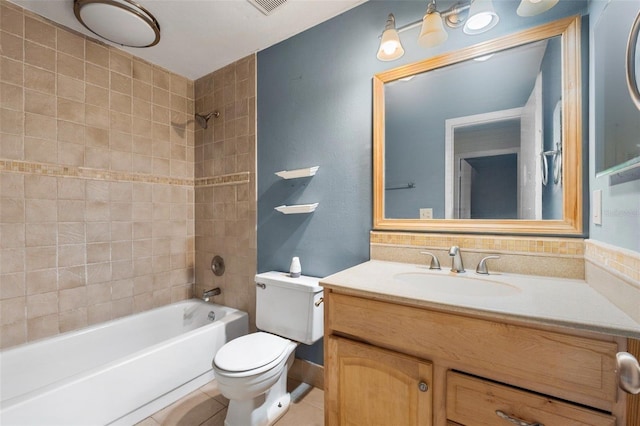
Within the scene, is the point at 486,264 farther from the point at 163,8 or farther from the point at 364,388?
the point at 163,8

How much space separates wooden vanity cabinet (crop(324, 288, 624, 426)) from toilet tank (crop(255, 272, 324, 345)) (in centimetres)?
46

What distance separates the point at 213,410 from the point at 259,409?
351 mm

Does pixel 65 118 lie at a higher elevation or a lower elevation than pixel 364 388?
higher

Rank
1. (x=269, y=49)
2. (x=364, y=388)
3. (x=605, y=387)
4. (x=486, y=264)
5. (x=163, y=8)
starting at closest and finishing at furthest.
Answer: (x=605, y=387) → (x=364, y=388) → (x=486, y=264) → (x=163, y=8) → (x=269, y=49)

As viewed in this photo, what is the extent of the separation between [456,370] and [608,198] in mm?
747

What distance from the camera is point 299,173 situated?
67.6 inches

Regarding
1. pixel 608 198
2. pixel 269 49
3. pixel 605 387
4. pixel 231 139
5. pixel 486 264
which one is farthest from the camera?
pixel 231 139

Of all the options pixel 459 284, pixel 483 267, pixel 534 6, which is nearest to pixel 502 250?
pixel 483 267

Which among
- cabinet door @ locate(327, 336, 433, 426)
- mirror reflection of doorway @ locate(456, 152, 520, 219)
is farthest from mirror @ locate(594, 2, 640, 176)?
cabinet door @ locate(327, 336, 433, 426)

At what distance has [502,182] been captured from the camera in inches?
47.7

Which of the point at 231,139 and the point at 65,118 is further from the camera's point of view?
the point at 231,139

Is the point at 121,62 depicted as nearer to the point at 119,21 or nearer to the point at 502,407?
the point at 119,21

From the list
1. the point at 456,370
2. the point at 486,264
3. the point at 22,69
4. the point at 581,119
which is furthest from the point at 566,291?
the point at 22,69

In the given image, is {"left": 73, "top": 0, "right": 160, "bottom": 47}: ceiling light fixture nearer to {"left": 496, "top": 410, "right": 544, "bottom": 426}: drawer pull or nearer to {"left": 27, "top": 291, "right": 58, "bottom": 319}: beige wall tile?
{"left": 27, "top": 291, "right": 58, "bottom": 319}: beige wall tile
